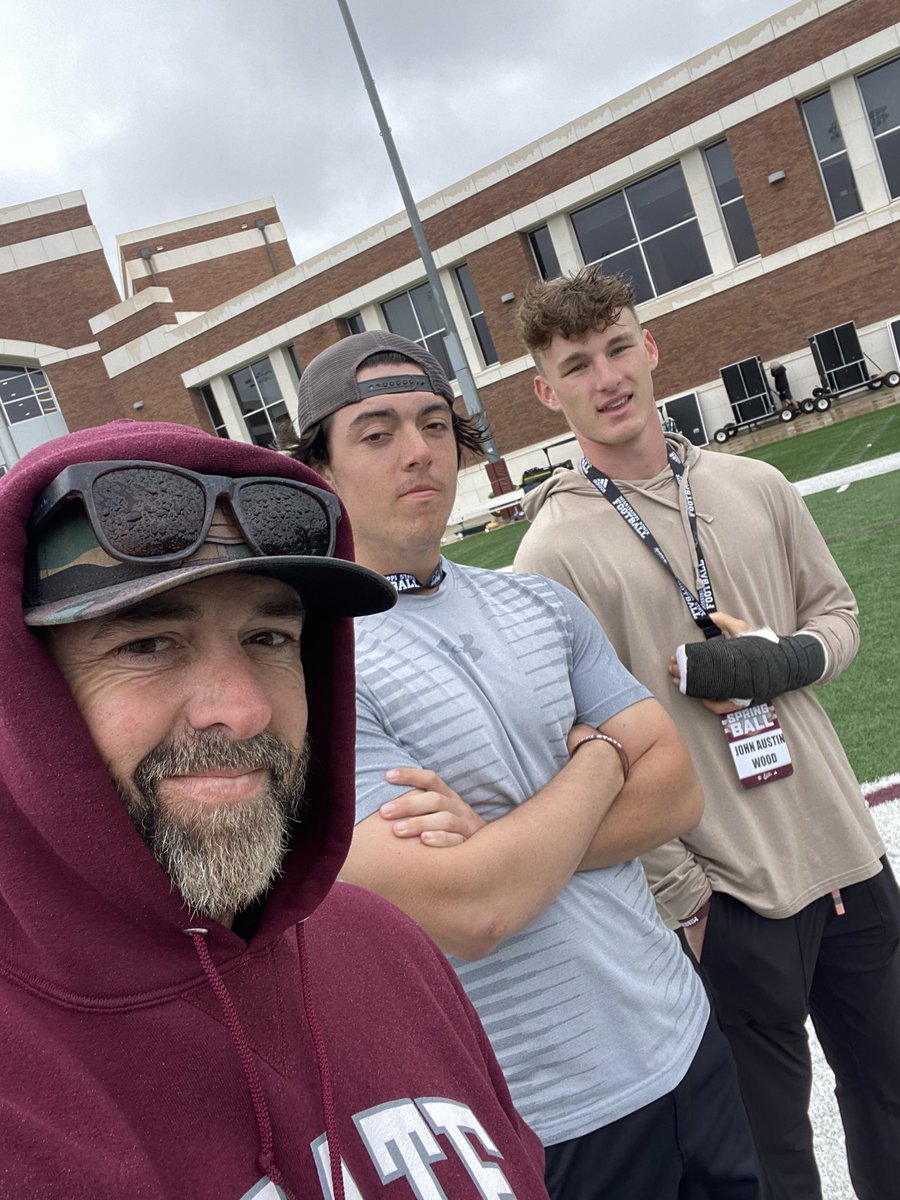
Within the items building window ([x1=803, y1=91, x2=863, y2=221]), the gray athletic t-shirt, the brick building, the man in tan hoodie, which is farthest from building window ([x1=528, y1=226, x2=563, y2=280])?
the gray athletic t-shirt

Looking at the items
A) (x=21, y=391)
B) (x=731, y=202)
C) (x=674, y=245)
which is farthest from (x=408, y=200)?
(x=21, y=391)

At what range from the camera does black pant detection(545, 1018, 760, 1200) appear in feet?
5.08

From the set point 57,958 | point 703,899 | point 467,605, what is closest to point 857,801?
point 703,899

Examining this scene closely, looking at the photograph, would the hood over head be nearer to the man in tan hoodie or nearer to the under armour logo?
the under armour logo

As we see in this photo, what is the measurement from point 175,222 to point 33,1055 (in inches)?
1763

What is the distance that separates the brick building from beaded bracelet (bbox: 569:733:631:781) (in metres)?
14.5

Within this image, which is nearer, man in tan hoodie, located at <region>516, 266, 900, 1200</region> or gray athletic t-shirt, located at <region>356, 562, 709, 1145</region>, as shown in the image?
gray athletic t-shirt, located at <region>356, 562, 709, 1145</region>

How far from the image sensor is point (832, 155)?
21156mm

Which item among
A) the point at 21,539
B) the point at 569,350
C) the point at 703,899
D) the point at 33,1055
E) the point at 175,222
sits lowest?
the point at 703,899

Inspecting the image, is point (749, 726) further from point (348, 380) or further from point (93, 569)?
point (93, 569)

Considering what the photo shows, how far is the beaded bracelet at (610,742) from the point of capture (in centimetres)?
179

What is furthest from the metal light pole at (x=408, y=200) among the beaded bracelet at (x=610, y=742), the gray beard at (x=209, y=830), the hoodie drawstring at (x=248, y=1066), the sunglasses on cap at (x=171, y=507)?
the hoodie drawstring at (x=248, y=1066)

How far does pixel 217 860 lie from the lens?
950mm

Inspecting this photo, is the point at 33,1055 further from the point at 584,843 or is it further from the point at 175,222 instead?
the point at 175,222
